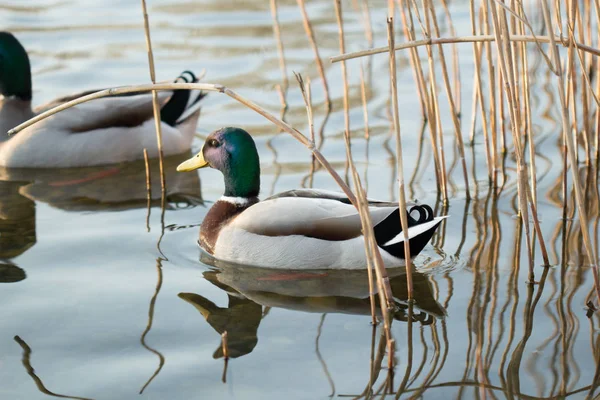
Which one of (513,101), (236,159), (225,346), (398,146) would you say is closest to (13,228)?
(236,159)

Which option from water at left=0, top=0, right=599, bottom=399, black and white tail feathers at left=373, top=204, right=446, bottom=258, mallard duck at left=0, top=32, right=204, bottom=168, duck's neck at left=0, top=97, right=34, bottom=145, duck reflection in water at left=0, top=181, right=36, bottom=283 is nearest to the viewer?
water at left=0, top=0, right=599, bottom=399

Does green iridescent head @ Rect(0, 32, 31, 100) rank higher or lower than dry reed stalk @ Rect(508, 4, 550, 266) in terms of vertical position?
higher

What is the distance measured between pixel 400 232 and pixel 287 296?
66 centimetres

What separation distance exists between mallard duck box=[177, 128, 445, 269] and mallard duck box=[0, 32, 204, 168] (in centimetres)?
206

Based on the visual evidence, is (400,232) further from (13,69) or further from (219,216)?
(13,69)

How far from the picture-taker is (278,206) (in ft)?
17.3

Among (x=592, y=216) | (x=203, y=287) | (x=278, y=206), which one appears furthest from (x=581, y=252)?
(x=203, y=287)

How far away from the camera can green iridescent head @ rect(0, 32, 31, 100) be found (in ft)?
24.4

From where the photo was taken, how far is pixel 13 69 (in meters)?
7.48

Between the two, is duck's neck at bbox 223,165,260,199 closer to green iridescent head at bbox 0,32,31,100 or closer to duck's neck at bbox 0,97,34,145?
duck's neck at bbox 0,97,34,145

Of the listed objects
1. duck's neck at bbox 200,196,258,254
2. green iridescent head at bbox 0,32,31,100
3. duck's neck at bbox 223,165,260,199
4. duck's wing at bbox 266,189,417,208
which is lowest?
duck's neck at bbox 200,196,258,254

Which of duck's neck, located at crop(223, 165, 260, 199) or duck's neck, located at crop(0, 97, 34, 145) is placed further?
duck's neck, located at crop(0, 97, 34, 145)

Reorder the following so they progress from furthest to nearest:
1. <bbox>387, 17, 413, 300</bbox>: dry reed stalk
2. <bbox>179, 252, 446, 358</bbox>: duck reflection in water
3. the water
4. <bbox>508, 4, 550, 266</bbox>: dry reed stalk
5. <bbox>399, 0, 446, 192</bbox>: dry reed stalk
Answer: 1. <bbox>399, 0, 446, 192</bbox>: dry reed stalk
2. <bbox>508, 4, 550, 266</bbox>: dry reed stalk
3. <bbox>179, 252, 446, 358</bbox>: duck reflection in water
4. the water
5. <bbox>387, 17, 413, 300</bbox>: dry reed stalk

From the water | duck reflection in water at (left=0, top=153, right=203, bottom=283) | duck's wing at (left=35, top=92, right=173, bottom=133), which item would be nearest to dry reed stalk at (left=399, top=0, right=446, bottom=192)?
the water
